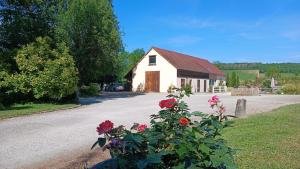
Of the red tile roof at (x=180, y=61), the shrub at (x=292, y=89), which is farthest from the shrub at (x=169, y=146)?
the shrub at (x=292, y=89)

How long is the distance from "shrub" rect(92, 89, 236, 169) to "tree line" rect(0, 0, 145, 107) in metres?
17.8

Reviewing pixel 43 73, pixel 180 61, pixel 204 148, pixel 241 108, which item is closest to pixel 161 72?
pixel 180 61

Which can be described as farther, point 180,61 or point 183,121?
point 180,61

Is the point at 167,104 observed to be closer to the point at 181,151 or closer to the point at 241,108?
the point at 181,151

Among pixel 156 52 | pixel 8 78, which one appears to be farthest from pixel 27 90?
pixel 156 52

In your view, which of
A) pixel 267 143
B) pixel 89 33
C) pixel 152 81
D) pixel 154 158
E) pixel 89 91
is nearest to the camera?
pixel 154 158

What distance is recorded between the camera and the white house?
153ft

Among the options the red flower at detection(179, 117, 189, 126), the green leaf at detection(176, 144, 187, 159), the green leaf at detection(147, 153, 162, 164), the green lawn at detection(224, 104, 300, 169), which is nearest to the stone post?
the green lawn at detection(224, 104, 300, 169)

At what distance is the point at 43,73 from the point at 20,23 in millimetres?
4056

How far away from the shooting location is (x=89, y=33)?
90.3 feet

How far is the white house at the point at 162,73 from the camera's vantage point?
153ft

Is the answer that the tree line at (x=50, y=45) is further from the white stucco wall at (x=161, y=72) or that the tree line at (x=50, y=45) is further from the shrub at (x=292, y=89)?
the shrub at (x=292, y=89)

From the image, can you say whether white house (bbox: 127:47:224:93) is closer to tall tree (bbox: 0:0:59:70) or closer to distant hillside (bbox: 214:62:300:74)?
tall tree (bbox: 0:0:59:70)

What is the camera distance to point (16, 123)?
13844mm
